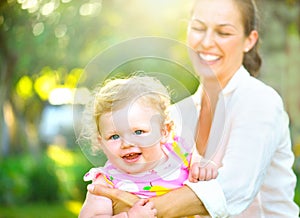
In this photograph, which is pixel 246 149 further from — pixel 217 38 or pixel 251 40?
pixel 251 40

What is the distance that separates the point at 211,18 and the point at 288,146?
581 millimetres

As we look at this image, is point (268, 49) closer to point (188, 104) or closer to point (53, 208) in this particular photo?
point (53, 208)

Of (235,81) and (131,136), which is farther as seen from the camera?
(235,81)

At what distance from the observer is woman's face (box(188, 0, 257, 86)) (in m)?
2.91

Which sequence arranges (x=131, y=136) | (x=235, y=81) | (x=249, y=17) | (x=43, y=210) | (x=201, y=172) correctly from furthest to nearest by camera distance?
1. (x=43, y=210)
2. (x=249, y=17)
3. (x=235, y=81)
4. (x=201, y=172)
5. (x=131, y=136)

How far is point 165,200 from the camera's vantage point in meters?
2.33

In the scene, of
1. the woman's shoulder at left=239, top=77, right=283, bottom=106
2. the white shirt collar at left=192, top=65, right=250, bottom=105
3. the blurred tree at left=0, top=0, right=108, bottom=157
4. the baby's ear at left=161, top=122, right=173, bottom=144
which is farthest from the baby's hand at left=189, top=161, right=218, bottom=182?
the blurred tree at left=0, top=0, right=108, bottom=157

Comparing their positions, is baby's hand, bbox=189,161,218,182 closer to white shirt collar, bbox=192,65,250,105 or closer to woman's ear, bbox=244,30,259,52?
white shirt collar, bbox=192,65,250,105

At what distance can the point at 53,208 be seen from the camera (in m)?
9.57

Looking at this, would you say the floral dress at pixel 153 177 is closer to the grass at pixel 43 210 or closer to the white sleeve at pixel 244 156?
the white sleeve at pixel 244 156

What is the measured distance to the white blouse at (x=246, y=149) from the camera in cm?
243

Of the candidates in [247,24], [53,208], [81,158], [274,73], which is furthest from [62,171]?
[247,24]

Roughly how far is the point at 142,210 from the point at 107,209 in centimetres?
13

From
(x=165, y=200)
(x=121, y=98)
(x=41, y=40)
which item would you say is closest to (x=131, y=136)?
(x=121, y=98)
